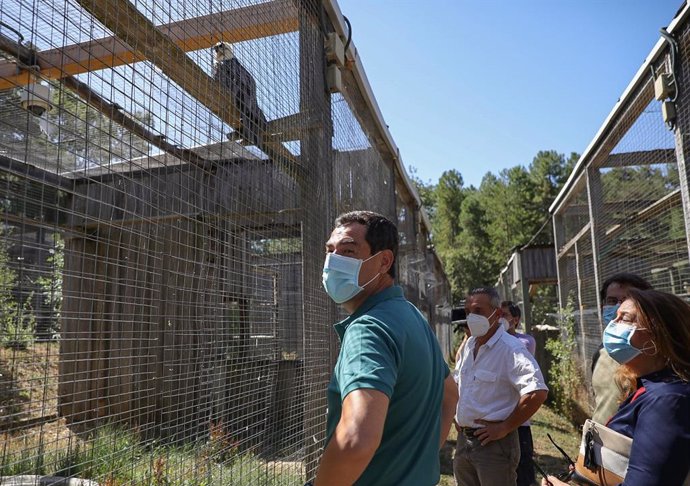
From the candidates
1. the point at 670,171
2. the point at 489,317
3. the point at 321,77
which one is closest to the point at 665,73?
the point at 670,171

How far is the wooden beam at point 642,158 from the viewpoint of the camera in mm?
4434

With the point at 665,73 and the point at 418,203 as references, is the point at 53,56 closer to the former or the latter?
the point at 665,73

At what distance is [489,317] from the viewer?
3922 millimetres

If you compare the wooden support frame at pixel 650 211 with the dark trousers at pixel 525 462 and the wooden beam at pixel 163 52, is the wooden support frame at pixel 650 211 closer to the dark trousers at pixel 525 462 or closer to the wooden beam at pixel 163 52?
the dark trousers at pixel 525 462

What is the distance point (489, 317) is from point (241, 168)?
2364mm

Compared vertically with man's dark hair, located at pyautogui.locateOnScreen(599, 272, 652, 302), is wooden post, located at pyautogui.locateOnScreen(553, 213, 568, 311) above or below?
above

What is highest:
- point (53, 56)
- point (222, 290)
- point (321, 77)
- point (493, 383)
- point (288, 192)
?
point (321, 77)

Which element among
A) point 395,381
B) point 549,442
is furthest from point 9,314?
point 549,442

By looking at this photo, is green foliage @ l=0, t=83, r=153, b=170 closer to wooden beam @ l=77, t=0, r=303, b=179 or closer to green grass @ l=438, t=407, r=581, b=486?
wooden beam @ l=77, t=0, r=303, b=179

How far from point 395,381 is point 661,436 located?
0.88 meters

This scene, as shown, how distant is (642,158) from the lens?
491 centimetres

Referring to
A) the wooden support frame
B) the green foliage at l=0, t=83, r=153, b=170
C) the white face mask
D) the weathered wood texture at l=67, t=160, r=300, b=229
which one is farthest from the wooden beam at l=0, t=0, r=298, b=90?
the wooden support frame

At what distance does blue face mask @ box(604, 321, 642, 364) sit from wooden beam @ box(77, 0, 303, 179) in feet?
6.01

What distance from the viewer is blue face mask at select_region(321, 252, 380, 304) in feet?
5.99
